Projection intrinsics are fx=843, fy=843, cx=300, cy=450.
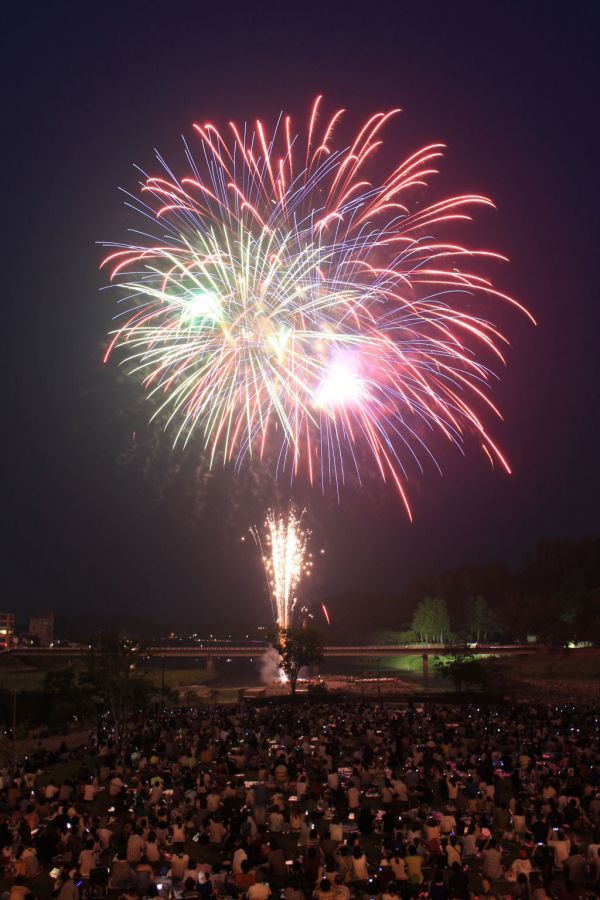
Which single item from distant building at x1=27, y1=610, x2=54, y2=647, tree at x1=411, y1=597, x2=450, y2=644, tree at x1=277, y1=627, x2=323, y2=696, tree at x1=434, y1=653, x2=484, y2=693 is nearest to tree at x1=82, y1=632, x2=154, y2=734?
tree at x1=277, y1=627, x2=323, y2=696

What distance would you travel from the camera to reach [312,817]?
16.8 meters

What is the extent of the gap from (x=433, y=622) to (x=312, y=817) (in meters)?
111

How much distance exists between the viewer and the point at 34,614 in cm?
18562

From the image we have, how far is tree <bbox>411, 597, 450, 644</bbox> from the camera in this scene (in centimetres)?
12425

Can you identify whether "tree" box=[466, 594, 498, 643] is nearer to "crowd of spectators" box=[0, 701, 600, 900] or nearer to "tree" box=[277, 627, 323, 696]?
"tree" box=[277, 627, 323, 696]

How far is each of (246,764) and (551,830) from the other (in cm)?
1085

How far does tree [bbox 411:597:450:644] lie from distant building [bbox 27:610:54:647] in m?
90.5

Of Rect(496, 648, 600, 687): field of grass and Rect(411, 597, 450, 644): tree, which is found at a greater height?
Rect(411, 597, 450, 644): tree

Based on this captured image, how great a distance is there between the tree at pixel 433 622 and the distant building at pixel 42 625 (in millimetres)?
90494

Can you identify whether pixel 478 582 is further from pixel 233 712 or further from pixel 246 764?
pixel 246 764

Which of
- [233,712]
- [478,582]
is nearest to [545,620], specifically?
[478,582]

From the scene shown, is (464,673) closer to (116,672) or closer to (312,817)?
(116,672)

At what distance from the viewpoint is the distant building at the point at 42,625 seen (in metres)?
181

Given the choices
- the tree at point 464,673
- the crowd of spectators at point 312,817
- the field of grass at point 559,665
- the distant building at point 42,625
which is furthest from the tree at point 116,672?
the distant building at point 42,625
